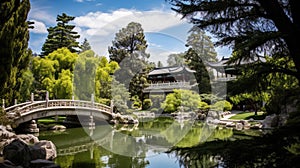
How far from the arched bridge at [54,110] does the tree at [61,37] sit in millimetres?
8104

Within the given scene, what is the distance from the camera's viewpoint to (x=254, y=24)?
8.21 ft

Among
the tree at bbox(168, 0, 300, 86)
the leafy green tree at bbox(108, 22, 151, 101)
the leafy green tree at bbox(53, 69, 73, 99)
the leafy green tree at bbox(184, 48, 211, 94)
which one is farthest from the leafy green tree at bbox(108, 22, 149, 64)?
the tree at bbox(168, 0, 300, 86)

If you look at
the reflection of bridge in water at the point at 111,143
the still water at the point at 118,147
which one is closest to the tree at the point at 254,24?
the still water at the point at 118,147

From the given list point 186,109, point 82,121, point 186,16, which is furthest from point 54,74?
point 186,16

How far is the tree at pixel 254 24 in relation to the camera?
6.68 feet

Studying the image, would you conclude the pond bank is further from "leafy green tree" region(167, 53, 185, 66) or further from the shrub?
"leafy green tree" region(167, 53, 185, 66)

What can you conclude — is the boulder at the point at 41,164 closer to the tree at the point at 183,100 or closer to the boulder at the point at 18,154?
the boulder at the point at 18,154

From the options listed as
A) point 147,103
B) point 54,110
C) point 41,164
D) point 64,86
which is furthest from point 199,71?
point 41,164

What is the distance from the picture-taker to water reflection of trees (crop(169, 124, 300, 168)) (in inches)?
68.3

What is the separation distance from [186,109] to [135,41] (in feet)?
21.6

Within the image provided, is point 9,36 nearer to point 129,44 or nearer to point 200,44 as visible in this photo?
point 129,44

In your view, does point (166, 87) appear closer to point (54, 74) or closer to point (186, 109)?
point (186, 109)

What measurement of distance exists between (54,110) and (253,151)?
11.1 metres

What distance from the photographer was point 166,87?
62.2 ft
